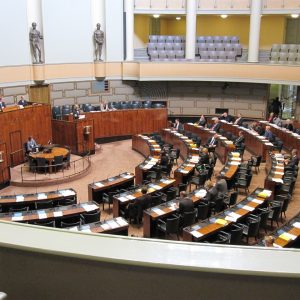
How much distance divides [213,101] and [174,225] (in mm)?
A: 15913

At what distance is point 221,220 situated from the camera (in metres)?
8.66

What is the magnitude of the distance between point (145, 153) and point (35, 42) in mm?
7670

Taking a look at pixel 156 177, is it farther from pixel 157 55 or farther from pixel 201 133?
pixel 157 55

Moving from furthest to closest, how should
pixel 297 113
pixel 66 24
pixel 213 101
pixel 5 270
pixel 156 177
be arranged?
pixel 213 101 < pixel 297 113 < pixel 66 24 < pixel 156 177 < pixel 5 270

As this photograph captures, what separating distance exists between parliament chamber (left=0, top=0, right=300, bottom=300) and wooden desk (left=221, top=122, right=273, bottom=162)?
10cm

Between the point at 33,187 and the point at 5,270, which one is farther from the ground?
the point at 5,270

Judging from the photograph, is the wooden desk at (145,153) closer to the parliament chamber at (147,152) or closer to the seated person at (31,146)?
the parliament chamber at (147,152)

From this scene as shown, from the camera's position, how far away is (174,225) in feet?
29.3

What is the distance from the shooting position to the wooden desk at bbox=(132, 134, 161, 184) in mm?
13172

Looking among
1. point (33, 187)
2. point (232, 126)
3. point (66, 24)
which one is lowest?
point (33, 187)

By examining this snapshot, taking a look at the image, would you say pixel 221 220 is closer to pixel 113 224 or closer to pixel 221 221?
pixel 221 221

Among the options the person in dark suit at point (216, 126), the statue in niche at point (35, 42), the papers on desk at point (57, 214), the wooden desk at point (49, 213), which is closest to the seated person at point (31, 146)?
the statue in niche at point (35, 42)

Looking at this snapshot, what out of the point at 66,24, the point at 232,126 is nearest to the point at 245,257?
the point at 232,126

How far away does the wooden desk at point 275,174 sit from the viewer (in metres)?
11.4
